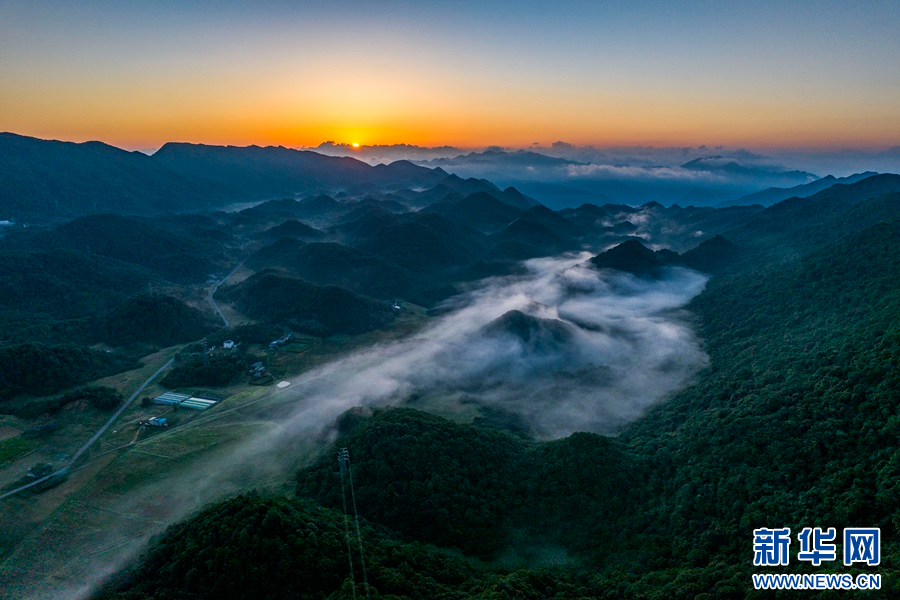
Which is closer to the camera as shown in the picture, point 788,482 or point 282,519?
point 282,519

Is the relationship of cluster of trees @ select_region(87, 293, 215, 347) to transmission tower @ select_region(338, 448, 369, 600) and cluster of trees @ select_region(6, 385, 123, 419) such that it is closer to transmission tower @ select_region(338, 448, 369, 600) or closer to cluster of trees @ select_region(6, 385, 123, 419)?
cluster of trees @ select_region(6, 385, 123, 419)

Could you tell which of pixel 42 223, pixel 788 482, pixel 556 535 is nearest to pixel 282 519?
pixel 556 535

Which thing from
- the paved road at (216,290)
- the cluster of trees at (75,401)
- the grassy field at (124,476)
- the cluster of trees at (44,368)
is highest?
the paved road at (216,290)

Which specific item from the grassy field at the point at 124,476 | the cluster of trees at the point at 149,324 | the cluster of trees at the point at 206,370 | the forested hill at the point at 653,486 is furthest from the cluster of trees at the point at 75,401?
the forested hill at the point at 653,486

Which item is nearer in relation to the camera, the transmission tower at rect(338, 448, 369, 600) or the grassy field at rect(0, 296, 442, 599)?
the transmission tower at rect(338, 448, 369, 600)

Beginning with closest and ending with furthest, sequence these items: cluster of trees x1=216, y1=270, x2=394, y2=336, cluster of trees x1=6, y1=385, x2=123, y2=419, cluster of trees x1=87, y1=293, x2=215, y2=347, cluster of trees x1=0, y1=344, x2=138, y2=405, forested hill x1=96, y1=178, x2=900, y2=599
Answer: forested hill x1=96, y1=178, x2=900, y2=599 < cluster of trees x1=6, y1=385, x2=123, y2=419 < cluster of trees x1=0, y1=344, x2=138, y2=405 < cluster of trees x1=87, y1=293, x2=215, y2=347 < cluster of trees x1=216, y1=270, x2=394, y2=336

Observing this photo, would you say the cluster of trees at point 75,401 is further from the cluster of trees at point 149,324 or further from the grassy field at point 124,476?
the cluster of trees at point 149,324

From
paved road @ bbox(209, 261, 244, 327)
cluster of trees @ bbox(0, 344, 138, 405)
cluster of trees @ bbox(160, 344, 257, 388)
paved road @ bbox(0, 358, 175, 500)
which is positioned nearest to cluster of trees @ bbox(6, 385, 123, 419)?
paved road @ bbox(0, 358, 175, 500)

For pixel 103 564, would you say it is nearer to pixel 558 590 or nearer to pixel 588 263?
pixel 558 590
